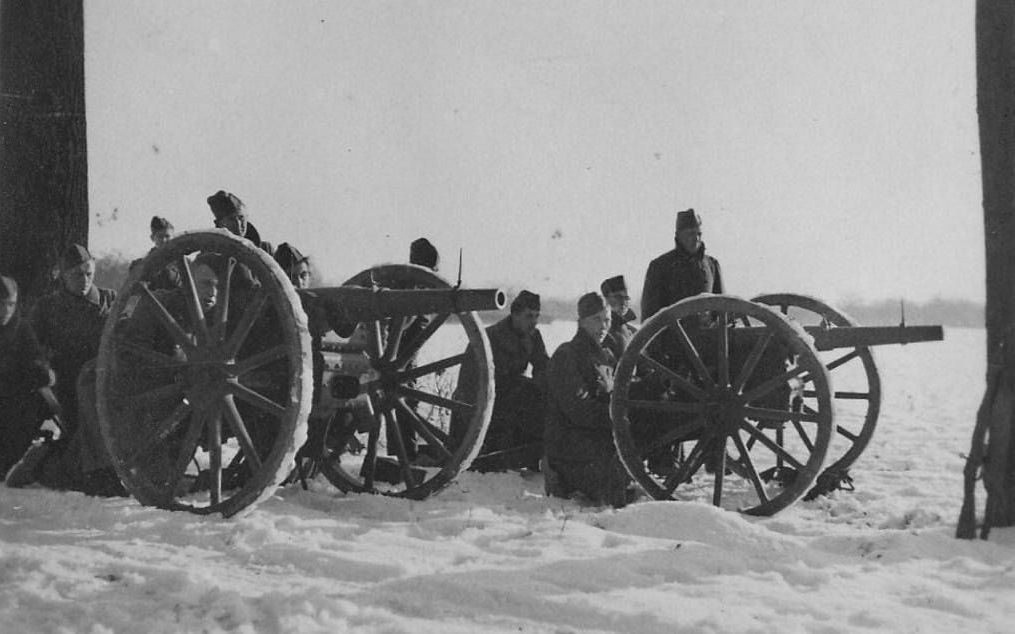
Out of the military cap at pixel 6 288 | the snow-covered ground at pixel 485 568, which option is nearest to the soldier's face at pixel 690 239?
the snow-covered ground at pixel 485 568

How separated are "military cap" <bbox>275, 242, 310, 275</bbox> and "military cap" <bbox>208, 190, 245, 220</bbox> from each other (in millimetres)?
A: 709

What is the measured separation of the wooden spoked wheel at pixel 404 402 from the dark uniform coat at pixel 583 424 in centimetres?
54

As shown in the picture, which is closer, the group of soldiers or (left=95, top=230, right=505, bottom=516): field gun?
(left=95, top=230, right=505, bottom=516): field gun

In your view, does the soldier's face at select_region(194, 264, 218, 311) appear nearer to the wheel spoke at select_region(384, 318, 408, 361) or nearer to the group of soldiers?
the group of soldiers

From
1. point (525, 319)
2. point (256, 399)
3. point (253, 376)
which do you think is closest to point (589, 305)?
point (525, 319)

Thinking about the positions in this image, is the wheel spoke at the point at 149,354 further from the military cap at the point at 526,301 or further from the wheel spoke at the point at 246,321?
the military cap at the point at 526,301

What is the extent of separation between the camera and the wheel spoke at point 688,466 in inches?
210

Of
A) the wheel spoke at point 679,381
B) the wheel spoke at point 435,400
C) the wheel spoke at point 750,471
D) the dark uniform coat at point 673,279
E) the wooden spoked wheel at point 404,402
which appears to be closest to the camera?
the wheel spoke at point 750,471

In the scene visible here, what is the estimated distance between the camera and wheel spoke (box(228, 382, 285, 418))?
4.51 m

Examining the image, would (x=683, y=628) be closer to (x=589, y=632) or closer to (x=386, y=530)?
(x=589, y=632)

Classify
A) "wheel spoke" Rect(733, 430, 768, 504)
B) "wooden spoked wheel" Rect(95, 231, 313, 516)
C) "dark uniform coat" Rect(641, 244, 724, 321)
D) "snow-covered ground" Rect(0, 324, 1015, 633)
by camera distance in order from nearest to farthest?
1. "snow-covered ground" Rect(0, 324, 1015, 633)
2. "wooden spoked wheel" Rect(95, 231, 313, 516)
3. "wheel spoke" Rect(733, 430, 768, 504)
4. "dark uniform coat" Rect(641, 244, 724, 321)

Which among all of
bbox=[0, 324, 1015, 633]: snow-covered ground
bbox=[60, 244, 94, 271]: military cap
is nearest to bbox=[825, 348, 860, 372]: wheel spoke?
bbox=[0, 324, 1015, 633]: snow-covered ground

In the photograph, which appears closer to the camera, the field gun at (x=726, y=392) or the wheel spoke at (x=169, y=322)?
the wheel spoke at (x=169, y=322)

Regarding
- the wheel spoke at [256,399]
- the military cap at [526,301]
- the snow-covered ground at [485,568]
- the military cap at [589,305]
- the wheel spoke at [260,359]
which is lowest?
the snow-covered ground at [485,568]
